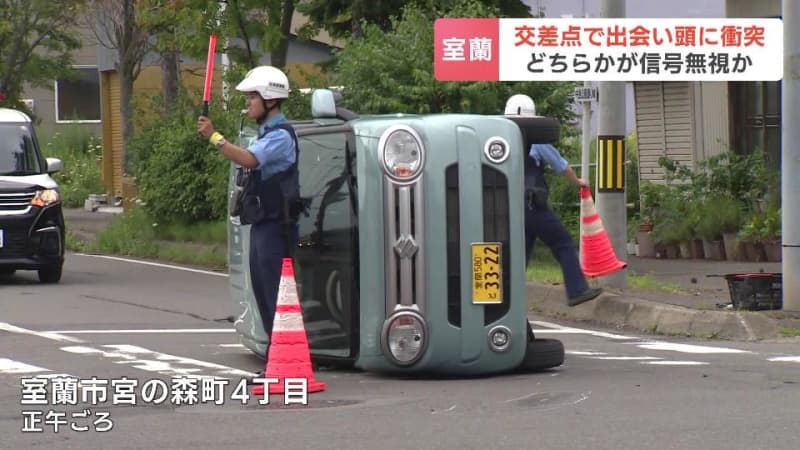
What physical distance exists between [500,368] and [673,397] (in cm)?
131

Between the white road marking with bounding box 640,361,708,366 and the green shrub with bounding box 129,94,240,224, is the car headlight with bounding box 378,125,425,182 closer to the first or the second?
the white road marking with bounding box 640,361,708,366

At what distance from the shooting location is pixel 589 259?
13.7m

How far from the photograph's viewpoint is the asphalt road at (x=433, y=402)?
7680 mm

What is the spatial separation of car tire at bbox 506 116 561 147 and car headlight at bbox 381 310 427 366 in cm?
165

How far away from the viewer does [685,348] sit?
12.0 m

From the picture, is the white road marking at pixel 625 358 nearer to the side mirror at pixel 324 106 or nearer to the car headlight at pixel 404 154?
the car headlight at pixel 404 154

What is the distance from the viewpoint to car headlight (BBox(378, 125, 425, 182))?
9.54m

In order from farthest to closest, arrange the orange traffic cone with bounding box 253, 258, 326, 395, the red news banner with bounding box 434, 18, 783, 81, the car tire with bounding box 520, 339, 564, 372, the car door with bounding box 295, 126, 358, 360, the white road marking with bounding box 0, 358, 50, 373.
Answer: the red news banner with bounding box 434, 18, 783, 81 → the white road marking with bounding box 0, 358, 50, 373 → the car tire with bounding box 520, 339, 564, 372 → the car door with bounding box 295, 126, 358, 360 → the orange traffic cone with bounding box 253, 258, 326, 395

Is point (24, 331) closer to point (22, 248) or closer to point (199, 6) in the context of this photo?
point (22, 248)

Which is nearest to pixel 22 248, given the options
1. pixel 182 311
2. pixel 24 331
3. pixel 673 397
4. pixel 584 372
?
pixel 182 311

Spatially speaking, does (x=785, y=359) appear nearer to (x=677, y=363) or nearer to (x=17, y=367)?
(x=677, y=363)

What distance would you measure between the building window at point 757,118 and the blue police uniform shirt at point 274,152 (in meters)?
13.5

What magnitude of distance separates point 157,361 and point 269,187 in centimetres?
192

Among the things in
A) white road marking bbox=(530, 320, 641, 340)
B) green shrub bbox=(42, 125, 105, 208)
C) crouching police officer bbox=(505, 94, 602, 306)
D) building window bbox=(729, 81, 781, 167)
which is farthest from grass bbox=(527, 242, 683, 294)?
green shrub bbox=(42, 125, 105, 208)
